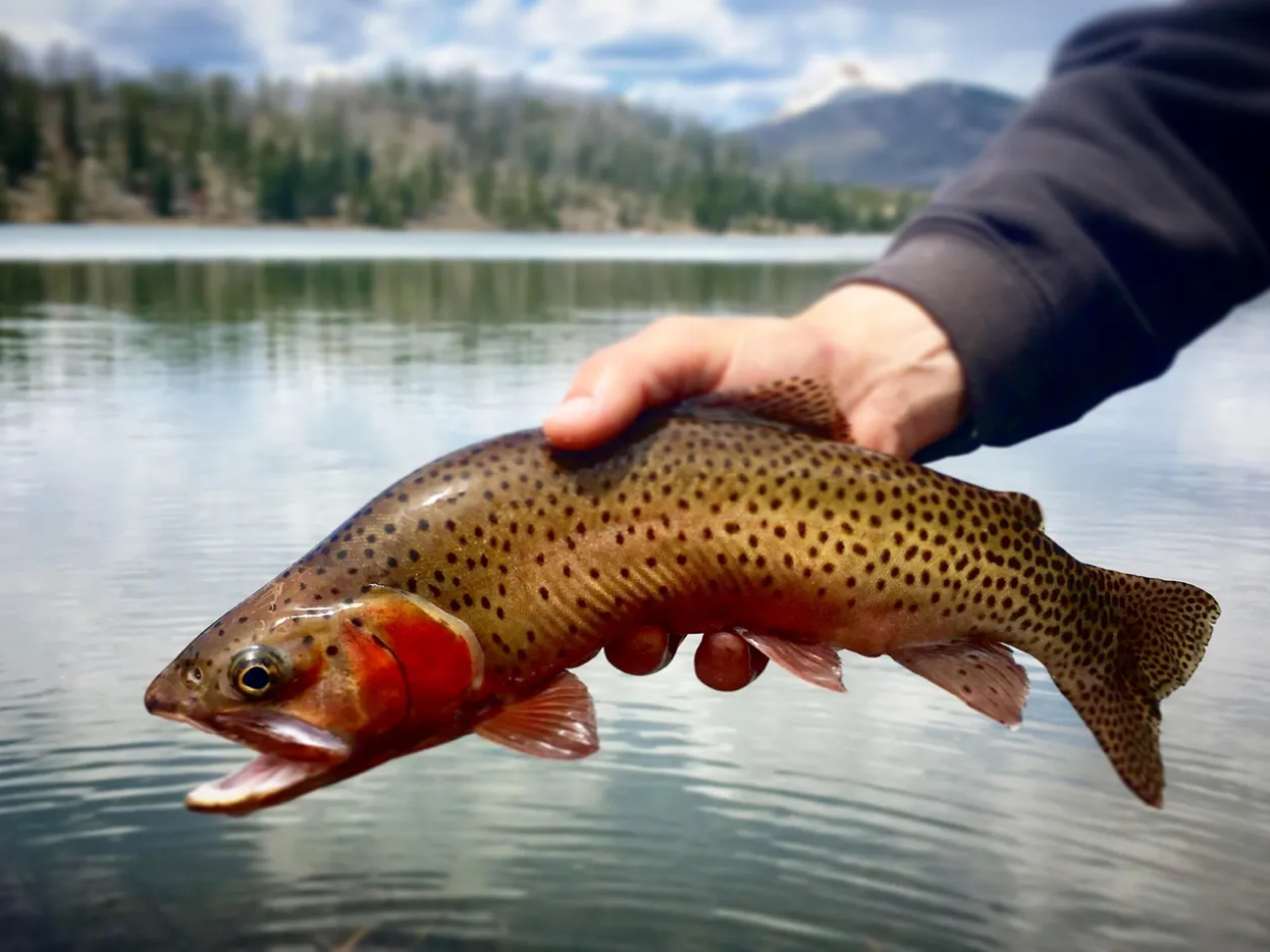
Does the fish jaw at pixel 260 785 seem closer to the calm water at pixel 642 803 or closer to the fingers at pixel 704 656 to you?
the fingers at pixel 704 656

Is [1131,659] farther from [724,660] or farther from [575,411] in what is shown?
[575,411]

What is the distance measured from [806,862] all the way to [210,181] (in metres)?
59.2

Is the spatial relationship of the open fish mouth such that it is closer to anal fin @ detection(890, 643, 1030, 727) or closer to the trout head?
the trout head

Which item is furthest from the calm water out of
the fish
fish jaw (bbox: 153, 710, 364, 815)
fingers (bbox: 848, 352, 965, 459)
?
fish jaw (bbox: 153, 710, 364, 815)

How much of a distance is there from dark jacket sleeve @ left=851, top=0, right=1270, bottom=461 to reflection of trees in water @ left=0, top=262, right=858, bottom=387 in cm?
1406

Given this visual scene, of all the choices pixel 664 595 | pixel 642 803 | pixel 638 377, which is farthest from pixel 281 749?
pixel 642 803

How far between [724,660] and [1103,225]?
6.71 feet

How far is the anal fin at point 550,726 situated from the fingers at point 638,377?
506mm

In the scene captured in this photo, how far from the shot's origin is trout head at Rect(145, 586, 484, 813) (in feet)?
7.07

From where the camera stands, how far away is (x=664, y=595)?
2.49 meters

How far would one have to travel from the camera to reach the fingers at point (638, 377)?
251 centimetres

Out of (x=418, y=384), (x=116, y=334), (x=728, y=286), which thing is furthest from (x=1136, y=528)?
(x=728, y=286)

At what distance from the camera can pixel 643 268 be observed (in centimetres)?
5153

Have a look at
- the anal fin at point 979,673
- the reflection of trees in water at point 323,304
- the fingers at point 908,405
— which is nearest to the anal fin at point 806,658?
the anal fin at point 979,673
